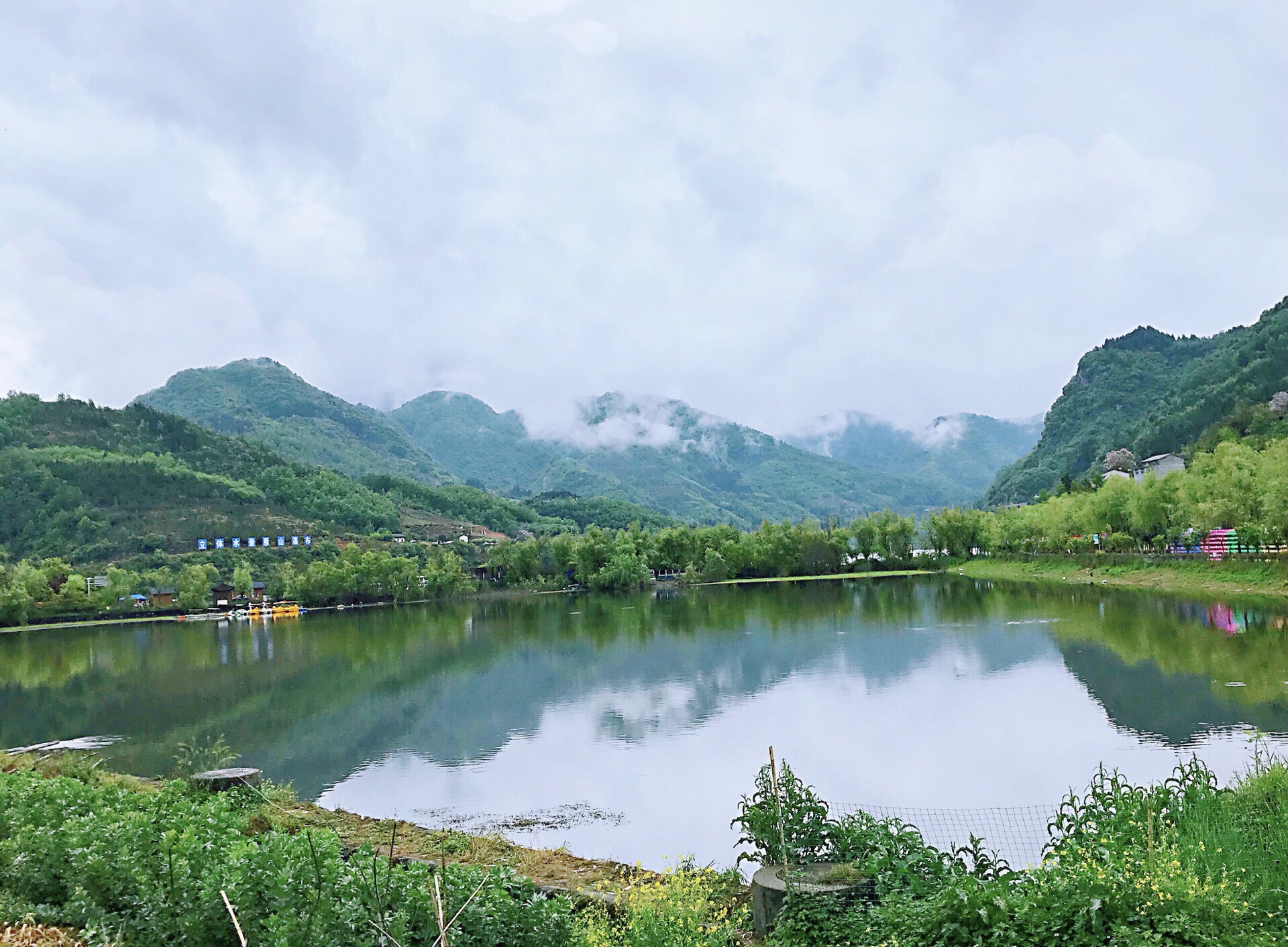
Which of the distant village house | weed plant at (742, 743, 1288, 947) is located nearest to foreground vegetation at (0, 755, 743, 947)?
weed plant at (742, 743, 1288, 947)

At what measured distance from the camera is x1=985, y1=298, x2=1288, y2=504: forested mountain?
87.4 m

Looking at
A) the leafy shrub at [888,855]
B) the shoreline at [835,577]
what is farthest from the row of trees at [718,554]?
the leafy shrub at [888,855]

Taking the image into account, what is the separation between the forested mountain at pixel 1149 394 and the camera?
287ft

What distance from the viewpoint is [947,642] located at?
30547mm

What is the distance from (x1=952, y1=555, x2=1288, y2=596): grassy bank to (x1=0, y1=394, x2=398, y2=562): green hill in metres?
83.9

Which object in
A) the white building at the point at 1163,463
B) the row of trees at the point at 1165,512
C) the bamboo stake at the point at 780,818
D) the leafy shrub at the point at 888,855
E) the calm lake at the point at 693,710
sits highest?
the white building at the point at 1163,463

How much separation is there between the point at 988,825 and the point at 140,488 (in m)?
114

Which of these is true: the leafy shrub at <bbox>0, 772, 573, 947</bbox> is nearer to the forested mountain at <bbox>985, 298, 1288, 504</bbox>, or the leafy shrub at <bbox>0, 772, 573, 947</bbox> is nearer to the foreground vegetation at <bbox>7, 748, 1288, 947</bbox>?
the foreground vegetation at <bbox>7, 748, 1288, 947</bbox>

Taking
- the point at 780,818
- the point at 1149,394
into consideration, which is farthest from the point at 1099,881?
the point at 1149,394

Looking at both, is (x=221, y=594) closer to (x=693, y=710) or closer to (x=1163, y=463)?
(x=693, y=710)

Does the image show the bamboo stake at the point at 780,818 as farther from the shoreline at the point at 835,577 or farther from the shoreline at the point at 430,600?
the shoreline at the point at 835,577

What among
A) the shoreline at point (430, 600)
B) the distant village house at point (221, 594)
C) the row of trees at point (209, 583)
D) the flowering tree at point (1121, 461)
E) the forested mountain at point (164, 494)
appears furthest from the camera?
the forested mountain at point (164, 494)

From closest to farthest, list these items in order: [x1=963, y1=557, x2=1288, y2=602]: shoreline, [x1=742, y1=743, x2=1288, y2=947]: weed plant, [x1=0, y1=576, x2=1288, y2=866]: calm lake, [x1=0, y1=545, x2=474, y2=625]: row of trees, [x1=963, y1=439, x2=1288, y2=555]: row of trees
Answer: [x1=742, y1=743, x2=1288, y2=947]: weed plant → [x1=0, y1=576, x2=1288, y2=866]: calm lake → [x1=963, y1=557, x2=1288, y2=602]: shoreline → [x1=963, y1=439, x2=1288, y2=555]: row of trees → [x1=0, y1=545, x2=474, y2=625]: row of trees

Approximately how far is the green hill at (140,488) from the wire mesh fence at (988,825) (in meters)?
99.1
